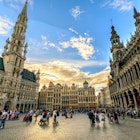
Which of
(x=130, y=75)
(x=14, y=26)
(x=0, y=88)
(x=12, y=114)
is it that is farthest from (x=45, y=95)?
(x=130, y=75)

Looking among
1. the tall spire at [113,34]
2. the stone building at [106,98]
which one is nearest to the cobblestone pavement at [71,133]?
the tall spire at [113,34]

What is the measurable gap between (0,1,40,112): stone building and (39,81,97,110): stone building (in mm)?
16747

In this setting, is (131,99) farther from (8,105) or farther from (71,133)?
(8,105)

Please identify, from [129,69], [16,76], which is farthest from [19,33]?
[129,69]

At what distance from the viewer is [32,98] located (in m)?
60.7

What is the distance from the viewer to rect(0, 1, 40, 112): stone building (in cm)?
4303

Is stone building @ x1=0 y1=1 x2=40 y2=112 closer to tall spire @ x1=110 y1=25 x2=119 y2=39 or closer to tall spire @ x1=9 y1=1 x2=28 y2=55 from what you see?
tall spire @ x1=9 y1=1 x2=28 y2=55

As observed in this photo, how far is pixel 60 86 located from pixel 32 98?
2663cm

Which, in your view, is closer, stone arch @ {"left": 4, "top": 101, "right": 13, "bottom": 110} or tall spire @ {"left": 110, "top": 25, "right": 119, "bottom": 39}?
stone arch @ {"left": 4, "top": 101, "right": 13, "bottom": 110}

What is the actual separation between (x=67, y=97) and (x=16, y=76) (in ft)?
135

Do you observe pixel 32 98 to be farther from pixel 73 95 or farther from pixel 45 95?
pixel 73 95

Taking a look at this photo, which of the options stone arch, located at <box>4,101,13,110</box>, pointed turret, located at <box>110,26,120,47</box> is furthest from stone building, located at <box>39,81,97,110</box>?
pointed turret, located at <box>110,26,120,47</box>

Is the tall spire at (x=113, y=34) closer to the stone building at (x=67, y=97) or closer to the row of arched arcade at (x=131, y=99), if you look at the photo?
the row of arched arcade at (x=131, y=99)

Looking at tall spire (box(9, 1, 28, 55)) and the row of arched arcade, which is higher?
tall spire (box(9, 1, 28, 55))
